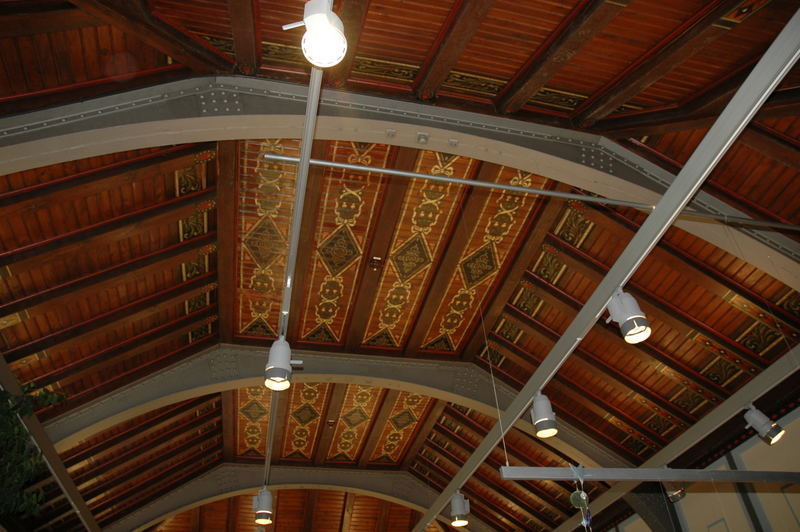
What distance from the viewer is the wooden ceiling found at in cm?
446

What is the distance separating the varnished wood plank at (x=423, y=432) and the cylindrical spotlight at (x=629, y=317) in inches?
267

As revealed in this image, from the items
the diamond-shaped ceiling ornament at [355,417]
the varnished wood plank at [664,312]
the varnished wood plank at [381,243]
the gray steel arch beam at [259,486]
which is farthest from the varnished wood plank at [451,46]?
the gray steel arch beam at [259,486]

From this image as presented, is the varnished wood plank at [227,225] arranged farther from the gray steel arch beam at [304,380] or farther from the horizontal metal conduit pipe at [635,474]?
the horizontal metal conduit pipe at [635,474]

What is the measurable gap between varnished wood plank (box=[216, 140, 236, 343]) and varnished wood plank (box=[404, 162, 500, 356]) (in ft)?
8.53

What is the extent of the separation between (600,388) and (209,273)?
577 cm

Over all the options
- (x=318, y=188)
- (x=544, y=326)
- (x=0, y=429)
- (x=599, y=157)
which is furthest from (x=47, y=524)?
(x=599, y=157)

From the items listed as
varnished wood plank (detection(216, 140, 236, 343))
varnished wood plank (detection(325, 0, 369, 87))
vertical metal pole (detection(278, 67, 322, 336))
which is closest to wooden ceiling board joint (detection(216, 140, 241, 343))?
varnished wood plank (detection(216, 140, 236, 343))

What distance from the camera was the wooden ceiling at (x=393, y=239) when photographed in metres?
4.46

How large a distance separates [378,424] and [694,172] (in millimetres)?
8749

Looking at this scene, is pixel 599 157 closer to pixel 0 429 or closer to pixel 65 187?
pixel 65 187

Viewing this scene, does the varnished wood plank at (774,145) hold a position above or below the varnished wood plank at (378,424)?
below

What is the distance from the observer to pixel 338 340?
891cm

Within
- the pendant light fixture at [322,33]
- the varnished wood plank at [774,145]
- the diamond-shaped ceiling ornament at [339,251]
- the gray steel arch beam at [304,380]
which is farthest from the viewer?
the gray steel arch beam at [304,380]

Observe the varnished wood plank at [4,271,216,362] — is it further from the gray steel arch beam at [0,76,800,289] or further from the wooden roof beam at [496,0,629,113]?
the wooden roof beam at [496,0,629,113]
